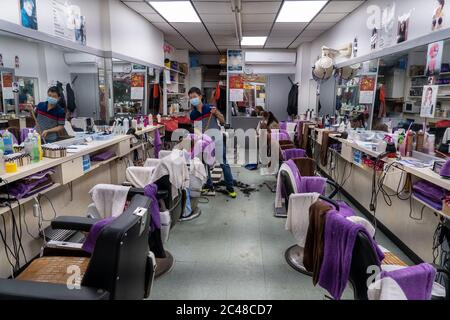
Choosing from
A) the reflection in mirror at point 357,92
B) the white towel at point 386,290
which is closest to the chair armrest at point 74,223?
the white towel at point 386,290

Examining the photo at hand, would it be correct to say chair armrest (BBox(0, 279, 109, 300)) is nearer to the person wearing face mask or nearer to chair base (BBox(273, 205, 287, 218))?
the person wearing face mask

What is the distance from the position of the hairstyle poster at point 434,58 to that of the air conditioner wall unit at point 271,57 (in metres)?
6.40


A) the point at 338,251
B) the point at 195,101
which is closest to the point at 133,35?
the point at 195,101

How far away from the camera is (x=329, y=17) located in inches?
215

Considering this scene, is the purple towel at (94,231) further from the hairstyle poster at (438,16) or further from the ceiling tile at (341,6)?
the ceiling tile at (341,6)

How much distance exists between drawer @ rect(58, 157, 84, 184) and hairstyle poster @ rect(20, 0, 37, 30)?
1.27 meters

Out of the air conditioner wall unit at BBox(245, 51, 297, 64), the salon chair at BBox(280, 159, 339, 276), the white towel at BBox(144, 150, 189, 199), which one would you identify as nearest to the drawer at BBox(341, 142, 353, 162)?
the salon chair at BBox(280, 159, 339, 276)

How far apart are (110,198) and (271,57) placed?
26.1 feet

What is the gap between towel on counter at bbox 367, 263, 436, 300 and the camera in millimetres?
1206

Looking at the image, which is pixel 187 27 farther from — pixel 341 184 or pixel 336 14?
pixel 341 184

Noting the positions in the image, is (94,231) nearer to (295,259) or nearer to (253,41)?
(295,259)

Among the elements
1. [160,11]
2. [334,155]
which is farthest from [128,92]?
[334,155]

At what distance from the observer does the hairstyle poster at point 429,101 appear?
286 cm

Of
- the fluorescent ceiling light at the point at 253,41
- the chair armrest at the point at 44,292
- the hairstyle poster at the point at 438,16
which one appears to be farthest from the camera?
the fluorescent ceiling light at the point at 253,41
